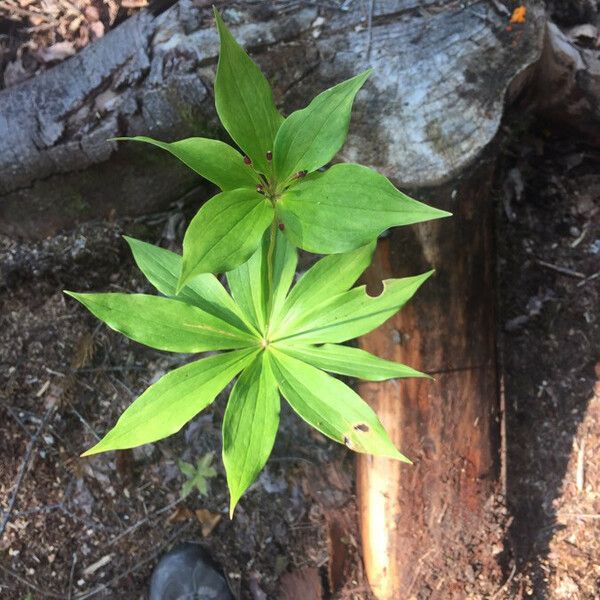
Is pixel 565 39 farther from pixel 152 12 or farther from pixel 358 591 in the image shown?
pixel 358 591

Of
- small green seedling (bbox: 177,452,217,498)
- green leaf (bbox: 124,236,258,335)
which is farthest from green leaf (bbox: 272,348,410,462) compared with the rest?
small green seedling (bbox: 177,452,217,498)

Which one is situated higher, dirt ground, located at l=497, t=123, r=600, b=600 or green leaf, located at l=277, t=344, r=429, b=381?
green leaf, located at l=277, t=344, r=429, b=381

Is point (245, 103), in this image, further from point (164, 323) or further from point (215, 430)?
point (215, 430)

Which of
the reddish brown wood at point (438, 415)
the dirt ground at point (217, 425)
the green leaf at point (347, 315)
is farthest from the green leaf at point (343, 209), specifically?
the dirt ground at point (217, 425)

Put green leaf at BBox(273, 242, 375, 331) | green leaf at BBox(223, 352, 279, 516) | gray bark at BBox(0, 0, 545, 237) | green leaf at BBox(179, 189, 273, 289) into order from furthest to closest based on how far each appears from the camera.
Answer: gray bark at BBox(0, 0, 545, 237)
green leaf at BBox(273, 242, 375, 331)
green leaf at BBox(223, 352, 279, 516)
green leaf at BBox(179, 189, 273, 289)

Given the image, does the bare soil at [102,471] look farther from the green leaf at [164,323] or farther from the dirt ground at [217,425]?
the green leaf at [164,323]

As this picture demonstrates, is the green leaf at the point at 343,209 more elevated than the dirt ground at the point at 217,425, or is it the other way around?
the green leaf at the point at 343,209

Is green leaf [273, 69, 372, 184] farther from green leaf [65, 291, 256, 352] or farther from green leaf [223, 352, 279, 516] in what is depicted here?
green leaf [223, 352, 279, 516]
